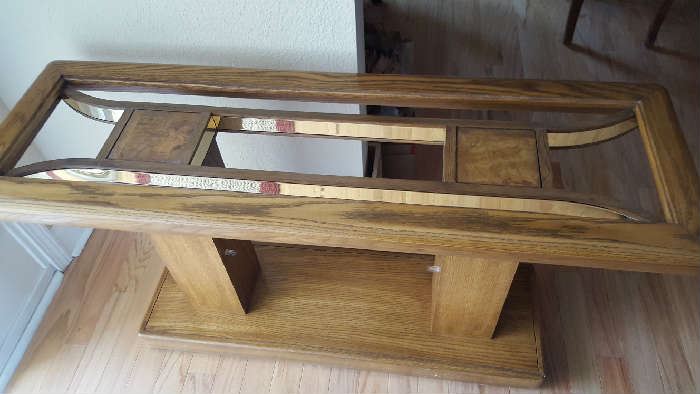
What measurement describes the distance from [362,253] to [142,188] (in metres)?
0.62

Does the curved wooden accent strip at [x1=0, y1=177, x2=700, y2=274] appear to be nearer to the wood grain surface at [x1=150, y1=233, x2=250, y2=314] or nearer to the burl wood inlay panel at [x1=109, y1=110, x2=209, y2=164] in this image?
the burl wood inlay panel at [x1=109, y1=110, x2=209, y2=164]

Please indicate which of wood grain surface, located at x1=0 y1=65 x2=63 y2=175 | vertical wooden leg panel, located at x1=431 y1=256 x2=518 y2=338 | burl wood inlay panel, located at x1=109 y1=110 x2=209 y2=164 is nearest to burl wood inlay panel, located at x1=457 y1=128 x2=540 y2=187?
vertical wooden leg panel, located at x1=431 y1=256 x2=518 y2=338

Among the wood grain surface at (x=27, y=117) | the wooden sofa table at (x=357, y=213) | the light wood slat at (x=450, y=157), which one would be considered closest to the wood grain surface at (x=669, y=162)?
the wooden sofa table at (x=357, y=213)

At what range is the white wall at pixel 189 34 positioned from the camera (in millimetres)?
993

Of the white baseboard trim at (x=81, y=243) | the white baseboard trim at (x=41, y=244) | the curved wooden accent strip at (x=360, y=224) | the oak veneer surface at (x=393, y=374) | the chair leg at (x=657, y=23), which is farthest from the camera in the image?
the chair leg at (x=657, y=23)

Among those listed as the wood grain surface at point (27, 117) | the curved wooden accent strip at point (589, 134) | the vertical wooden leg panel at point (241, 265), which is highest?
the wood grain surface at point (27, 117)

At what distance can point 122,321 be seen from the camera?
4.40 ft

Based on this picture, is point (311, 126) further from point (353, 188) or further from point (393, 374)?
point (393, 374)

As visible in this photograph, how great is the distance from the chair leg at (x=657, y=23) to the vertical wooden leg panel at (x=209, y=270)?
5.42 feet

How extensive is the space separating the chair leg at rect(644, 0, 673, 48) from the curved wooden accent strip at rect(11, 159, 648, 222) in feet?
4.68

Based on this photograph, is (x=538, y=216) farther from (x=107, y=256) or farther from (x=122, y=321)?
(x=107, y=256)

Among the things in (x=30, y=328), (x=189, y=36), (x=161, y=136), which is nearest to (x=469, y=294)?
(x=161, y=136)

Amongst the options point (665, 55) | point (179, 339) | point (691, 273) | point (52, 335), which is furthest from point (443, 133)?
point (665, 55)

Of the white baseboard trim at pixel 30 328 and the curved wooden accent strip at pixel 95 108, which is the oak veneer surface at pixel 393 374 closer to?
the white baseboard trim at pixel 30 328
